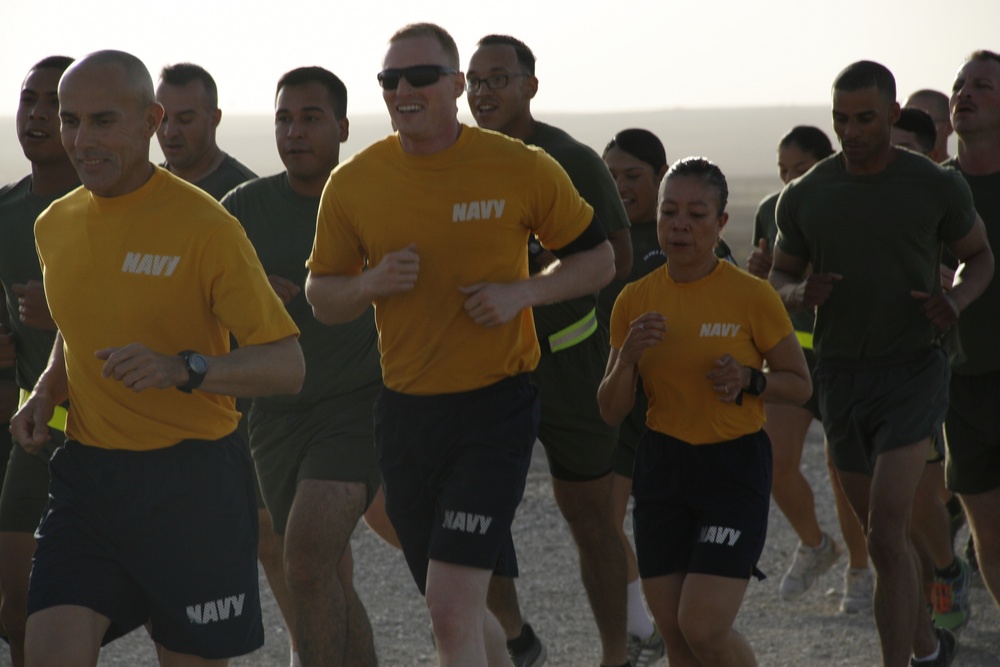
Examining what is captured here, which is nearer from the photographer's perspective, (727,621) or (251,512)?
(251,512)

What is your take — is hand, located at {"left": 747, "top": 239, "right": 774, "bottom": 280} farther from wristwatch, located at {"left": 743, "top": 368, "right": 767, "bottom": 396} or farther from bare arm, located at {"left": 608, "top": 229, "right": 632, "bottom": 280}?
wristwatch, located at {"left": 743, "top": 368, "right": 767, "bottom": 396}

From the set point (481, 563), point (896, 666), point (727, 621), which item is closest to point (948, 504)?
point (896, 666)

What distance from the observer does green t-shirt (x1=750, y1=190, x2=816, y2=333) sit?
7.93 m

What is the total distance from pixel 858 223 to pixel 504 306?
7.52ft

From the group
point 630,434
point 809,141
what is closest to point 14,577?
point 630,434

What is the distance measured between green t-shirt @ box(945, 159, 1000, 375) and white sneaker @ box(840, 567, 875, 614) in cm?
154

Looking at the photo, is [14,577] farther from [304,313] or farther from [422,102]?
[422,102]

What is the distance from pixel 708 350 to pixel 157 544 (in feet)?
6.54

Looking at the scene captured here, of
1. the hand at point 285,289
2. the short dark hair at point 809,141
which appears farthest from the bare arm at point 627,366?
the short dark hair at point 809,141

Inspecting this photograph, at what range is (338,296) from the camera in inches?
184

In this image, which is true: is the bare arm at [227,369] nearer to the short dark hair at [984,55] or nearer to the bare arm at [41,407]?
the bare arm at [41,407]

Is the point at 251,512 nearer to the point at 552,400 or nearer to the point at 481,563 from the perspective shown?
the point at 481,563

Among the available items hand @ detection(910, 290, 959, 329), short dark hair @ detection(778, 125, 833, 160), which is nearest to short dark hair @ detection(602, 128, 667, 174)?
short dark hair @ detection(778, 125, 833, 160)

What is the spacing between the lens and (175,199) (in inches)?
165
